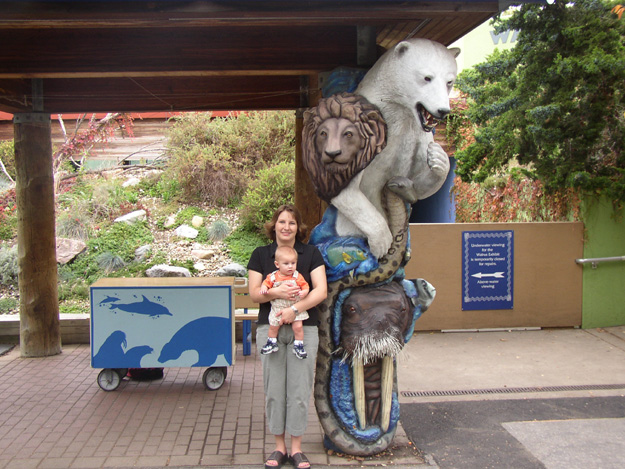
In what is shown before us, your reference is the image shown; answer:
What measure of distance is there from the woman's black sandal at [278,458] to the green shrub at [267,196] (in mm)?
7389

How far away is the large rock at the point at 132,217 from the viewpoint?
1148 centimetres

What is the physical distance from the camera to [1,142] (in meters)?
13.8

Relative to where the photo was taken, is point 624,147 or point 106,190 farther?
point 106,190

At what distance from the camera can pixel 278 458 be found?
377cm

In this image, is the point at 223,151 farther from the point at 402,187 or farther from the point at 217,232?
the point at 402,187

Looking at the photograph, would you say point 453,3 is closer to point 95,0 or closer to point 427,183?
point 427,183

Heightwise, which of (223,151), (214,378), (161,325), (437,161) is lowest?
(214,378)

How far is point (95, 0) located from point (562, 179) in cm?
603

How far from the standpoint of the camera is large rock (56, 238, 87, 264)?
400 inches

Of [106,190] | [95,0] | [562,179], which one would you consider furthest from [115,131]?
[95,0]

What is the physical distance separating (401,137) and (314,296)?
3.90 ft

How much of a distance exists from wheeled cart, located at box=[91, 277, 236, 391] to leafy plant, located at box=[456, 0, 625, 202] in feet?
14.1

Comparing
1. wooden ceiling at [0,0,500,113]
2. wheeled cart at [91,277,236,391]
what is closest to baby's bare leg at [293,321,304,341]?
wheeled cart at [91,277,236,391]

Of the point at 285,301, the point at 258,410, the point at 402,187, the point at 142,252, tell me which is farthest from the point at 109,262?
the point at 402,187
